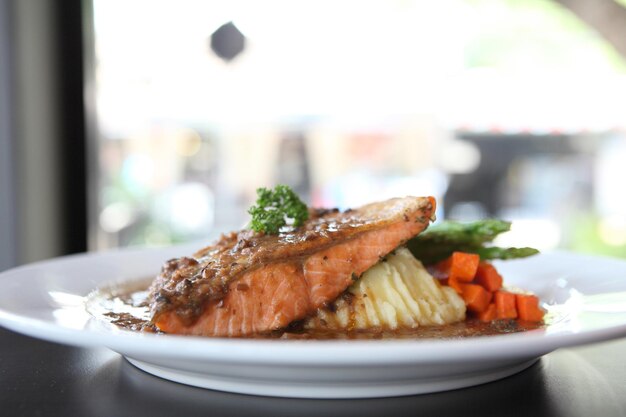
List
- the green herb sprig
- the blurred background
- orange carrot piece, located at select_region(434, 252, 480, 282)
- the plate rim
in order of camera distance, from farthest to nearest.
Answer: the blurred background → orange carrot piece, located at select_region(434, 252, 480, 282) → the green herb sprig → the plate rim

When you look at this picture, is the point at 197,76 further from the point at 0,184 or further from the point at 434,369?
the point at 434,369

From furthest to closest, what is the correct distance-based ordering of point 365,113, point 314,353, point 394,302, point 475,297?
point 365,113
point 475,297
point 394,302
point 314,353

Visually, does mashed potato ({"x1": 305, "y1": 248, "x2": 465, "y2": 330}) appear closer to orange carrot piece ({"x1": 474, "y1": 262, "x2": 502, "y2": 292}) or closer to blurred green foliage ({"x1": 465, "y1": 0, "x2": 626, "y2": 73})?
orange carrot piece ({"x1": 474, "y1": 262, "x2": 502, "y2": 292})

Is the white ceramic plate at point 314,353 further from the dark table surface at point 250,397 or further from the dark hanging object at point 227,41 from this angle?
the dark hanging object at point 227,41

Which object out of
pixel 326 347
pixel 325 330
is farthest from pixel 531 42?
pixel 326 347

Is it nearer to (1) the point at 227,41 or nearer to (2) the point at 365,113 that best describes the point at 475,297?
(1) the point at 227,41

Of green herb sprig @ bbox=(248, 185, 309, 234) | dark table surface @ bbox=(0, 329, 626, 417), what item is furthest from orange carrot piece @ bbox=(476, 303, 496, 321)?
green herb sprig @ bbox=(248, 185, 309, 234)
